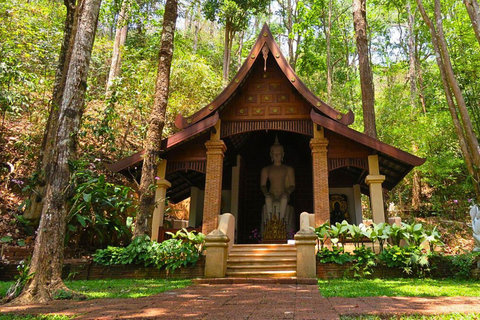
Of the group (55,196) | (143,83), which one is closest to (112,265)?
(55,196)

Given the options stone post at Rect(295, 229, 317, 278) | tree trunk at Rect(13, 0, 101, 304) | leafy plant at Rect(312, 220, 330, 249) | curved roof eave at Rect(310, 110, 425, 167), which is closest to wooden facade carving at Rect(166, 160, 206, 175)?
curved roof eave at Rect(310, 110, 425, 167)

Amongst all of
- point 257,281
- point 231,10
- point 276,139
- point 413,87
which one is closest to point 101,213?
point 257,281

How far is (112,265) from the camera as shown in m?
8.08

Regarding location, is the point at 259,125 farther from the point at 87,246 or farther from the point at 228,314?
the point at 228,314

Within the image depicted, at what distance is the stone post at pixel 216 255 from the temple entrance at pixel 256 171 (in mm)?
4323

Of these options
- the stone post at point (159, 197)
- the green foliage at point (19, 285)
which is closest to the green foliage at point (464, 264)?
the stone post at point (159, 197)

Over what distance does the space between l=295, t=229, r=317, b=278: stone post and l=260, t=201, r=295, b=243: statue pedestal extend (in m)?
3.35

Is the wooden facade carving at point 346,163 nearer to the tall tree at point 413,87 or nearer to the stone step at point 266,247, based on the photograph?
the stone step at point 266,247

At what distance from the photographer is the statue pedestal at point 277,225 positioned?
1095 centimetres

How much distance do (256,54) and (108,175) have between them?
Result: 25.5 ft

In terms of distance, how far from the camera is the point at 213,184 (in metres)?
9.93

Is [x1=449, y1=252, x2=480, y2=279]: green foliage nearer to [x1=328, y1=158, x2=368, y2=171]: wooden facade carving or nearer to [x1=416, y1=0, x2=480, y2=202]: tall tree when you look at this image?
[x1=416, y1=0, x2=480, y2=202]: tall tree

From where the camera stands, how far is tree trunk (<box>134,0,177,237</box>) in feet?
28.5

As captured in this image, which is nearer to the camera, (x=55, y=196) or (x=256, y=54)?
(x=55, y=196)
